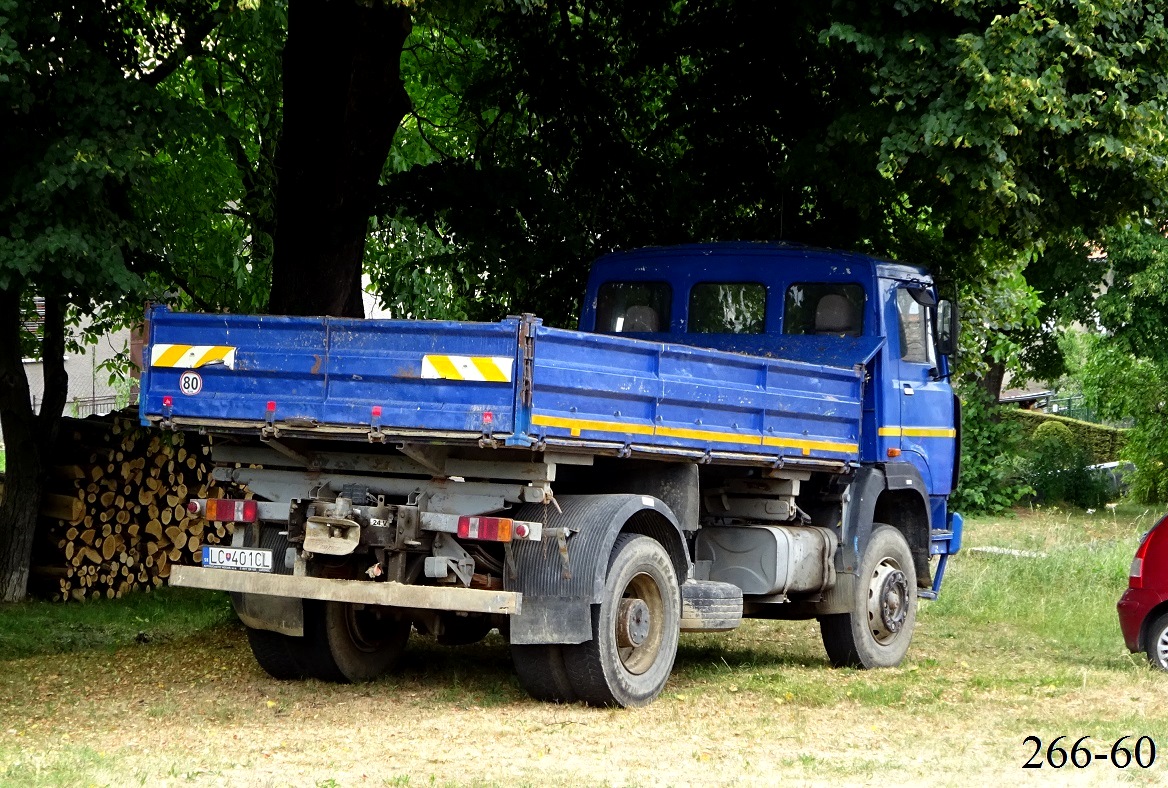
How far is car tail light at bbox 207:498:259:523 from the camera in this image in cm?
862

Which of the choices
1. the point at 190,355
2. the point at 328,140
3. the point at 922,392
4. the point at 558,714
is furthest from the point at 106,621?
the point at 922,392

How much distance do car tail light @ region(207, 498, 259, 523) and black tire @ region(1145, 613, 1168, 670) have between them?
593cm

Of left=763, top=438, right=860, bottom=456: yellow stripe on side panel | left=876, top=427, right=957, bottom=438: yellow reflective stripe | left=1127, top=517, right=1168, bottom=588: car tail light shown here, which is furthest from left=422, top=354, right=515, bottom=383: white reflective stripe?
left=1127, top=517, right=1168, bottom=588: car tail light

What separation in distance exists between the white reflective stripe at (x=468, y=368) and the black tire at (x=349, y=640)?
194 centimetres

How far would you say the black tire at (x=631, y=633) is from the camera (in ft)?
27.3

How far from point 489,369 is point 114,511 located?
25.6ft

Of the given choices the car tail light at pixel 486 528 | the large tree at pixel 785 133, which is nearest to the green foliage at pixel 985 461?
the large tree at pixel 785 133

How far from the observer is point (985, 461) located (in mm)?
25812

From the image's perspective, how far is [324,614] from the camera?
30.3ft

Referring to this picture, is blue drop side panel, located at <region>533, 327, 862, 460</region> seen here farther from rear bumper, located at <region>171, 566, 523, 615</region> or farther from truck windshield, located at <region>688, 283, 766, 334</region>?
truck windshield, located at <region>688, 283, 766, 334</region>

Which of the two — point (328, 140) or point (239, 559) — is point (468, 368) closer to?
point (239, 559)

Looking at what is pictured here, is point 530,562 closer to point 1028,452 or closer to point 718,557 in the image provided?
point 718,557

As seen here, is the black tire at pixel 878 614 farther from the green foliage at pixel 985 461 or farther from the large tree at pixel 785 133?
the green foliage at pixel 985 461

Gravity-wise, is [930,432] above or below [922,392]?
below
